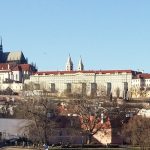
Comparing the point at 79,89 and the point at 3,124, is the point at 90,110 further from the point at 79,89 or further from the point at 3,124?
the point at 79,89

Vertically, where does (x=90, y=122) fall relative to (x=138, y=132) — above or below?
above

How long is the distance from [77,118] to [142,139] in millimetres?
17235

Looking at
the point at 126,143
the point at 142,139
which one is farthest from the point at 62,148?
the point at 126,143

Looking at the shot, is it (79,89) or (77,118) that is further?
(79,89)

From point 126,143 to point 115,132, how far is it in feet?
11.2

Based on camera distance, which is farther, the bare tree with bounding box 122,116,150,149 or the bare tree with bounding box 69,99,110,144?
the bare tree with bounding box 69,99,110,144

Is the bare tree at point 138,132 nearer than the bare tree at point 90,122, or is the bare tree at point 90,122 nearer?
the bare tree at point 138,132

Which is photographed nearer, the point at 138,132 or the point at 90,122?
the point at 138,132

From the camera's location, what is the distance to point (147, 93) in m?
179

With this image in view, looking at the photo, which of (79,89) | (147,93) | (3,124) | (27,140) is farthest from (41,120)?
(79,89)

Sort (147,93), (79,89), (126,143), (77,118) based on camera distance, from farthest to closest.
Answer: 1. (79,89)
2. (147,93)
3. (77,118)
4. (126,143)

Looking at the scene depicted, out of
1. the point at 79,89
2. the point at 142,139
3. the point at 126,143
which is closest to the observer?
the point at 142,139

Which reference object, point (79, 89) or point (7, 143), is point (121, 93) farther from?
point (7, 143)

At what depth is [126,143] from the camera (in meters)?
63.5
